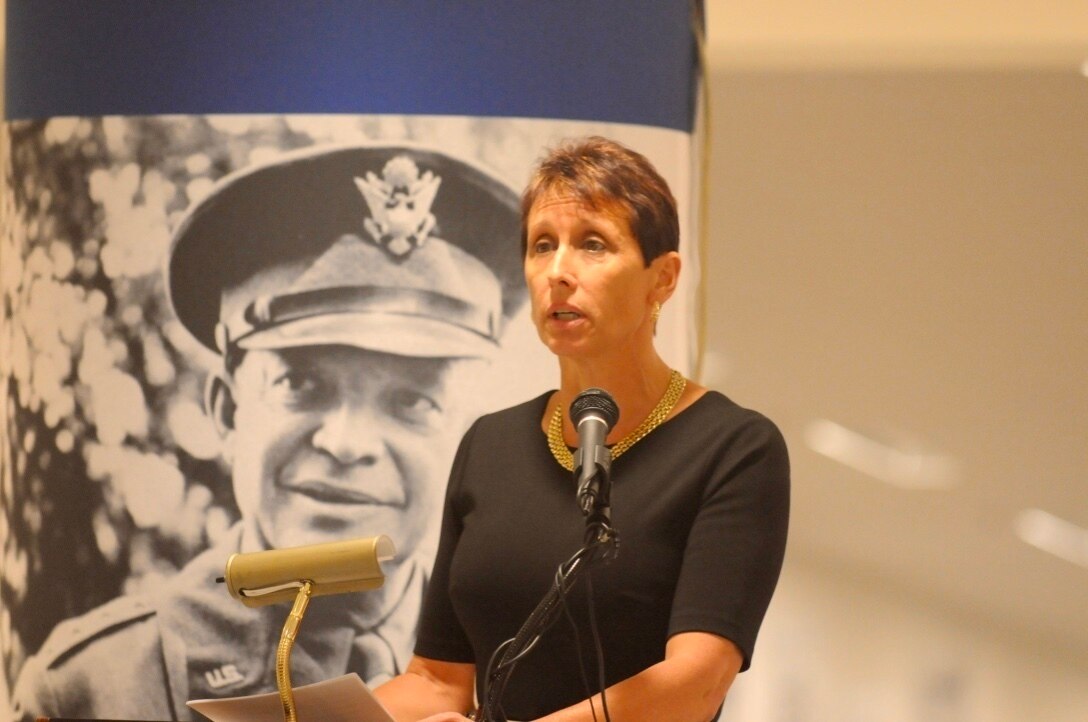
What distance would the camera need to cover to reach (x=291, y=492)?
8.25 ft

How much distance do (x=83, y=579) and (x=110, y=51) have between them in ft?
2.77

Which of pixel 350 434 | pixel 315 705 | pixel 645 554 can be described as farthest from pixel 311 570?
pixel 350 434

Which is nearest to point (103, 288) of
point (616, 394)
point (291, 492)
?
point (291, 492)

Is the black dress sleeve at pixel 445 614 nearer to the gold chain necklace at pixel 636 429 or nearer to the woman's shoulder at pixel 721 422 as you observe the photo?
the gold chain necklace at pixel 636 429

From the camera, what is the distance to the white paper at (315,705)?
1.53 meters

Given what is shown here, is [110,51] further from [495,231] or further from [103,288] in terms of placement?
[495,231]

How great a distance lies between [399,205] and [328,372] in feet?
0.93

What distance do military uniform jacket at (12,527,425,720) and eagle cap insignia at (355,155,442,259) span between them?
519 millimetres

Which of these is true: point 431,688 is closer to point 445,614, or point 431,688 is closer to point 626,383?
point 445,614

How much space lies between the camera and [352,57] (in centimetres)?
248

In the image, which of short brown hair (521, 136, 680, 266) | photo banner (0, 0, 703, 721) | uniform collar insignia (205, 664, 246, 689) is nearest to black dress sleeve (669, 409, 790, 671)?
short brown hair (521, 136, 680, 266)

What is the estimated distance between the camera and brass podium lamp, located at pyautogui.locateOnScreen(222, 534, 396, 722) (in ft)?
5.22

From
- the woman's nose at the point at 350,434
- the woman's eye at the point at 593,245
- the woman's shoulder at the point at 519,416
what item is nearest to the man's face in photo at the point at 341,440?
the woman's nose at the point at 350,434

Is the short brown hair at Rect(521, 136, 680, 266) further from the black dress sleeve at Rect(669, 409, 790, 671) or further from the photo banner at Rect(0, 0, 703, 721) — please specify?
the photo banner at Rect(0, 0, 703, 721)
